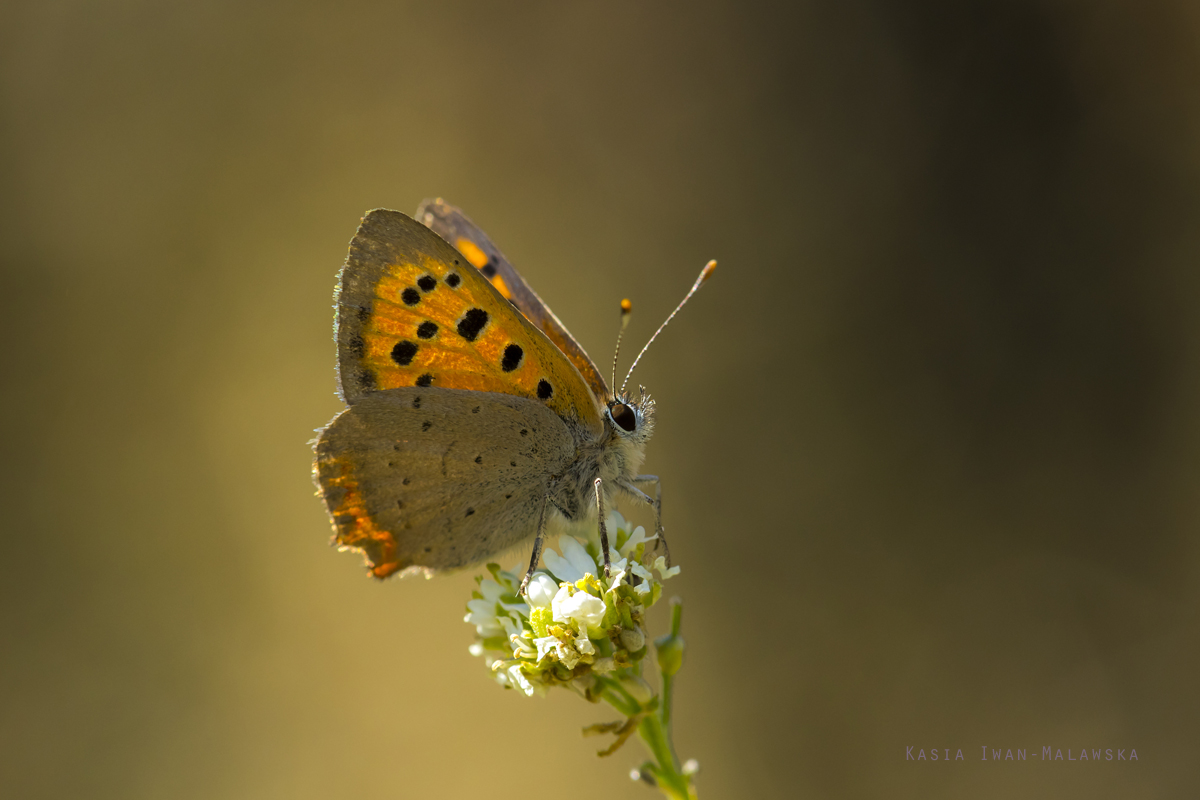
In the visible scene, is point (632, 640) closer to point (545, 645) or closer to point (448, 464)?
point (545, 645)

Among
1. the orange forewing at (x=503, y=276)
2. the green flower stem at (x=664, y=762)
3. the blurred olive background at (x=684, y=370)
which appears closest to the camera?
the green flower stem at (x=664, y=762)

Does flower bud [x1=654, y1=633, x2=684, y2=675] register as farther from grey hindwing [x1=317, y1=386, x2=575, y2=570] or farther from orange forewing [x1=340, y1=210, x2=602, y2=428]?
orange forewing [x1=340, y1=210, x2=602, y2=428]

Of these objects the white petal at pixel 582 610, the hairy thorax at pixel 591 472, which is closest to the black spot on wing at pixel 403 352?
the hairy thorax at pixel 591 472

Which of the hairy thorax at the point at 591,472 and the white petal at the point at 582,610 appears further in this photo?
the hairy thorax at the point at 591,472

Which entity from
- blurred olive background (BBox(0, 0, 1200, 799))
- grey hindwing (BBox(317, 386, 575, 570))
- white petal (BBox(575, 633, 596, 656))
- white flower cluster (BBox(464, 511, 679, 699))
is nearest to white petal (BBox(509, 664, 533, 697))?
white flower cluster (BBox(464, 511, 679, 699))

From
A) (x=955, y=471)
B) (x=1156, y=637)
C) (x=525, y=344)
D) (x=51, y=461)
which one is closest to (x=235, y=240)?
(x=51, y=461)

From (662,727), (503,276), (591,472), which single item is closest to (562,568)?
(591,472)

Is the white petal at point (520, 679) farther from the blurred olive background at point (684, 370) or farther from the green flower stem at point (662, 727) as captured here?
the blurred olive background at point (684, 370)
